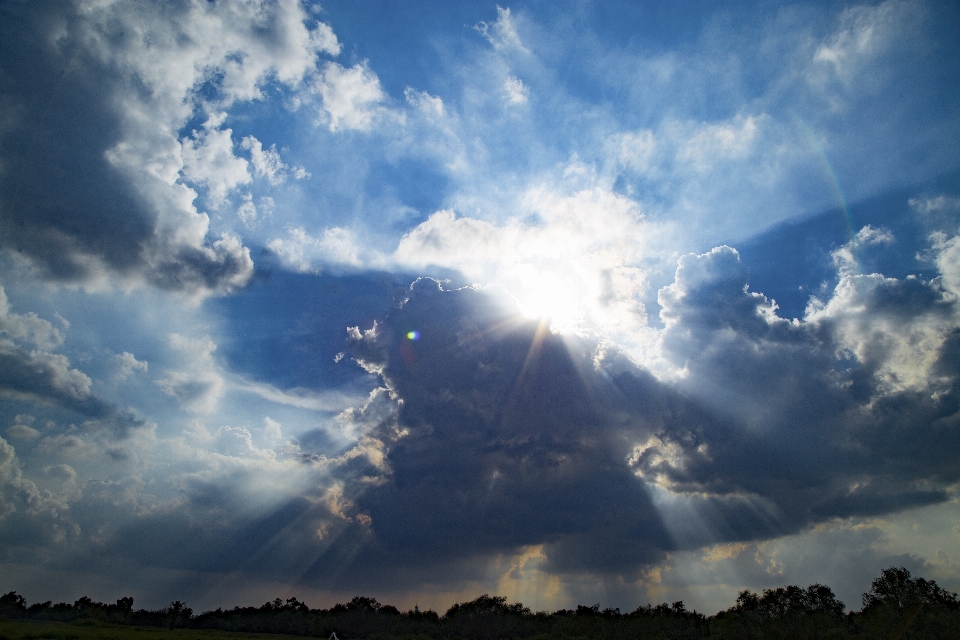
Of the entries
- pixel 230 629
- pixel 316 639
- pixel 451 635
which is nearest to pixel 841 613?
pixel 451 635

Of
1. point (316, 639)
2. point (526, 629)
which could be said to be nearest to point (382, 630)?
point (316, 639)

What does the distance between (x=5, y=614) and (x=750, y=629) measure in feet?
903

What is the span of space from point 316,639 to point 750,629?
155m

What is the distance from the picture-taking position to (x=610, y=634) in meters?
177

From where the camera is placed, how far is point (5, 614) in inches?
7343

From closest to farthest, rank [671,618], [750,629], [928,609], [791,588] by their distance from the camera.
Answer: [928,609], [750,629], [791,588], [671,618]

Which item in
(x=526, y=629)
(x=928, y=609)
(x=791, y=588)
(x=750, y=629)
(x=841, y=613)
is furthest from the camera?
(x=526, y=629)

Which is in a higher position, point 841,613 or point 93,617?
point 841,613

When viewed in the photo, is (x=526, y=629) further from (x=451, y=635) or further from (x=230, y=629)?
(x=230, y=629)

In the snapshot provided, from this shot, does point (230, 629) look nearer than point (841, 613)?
No

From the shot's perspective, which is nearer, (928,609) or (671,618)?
(928,609)

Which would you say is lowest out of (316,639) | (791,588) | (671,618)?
(316,639)

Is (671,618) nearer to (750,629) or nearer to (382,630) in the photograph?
(750,629)

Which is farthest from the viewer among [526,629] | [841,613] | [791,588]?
[526,629]
